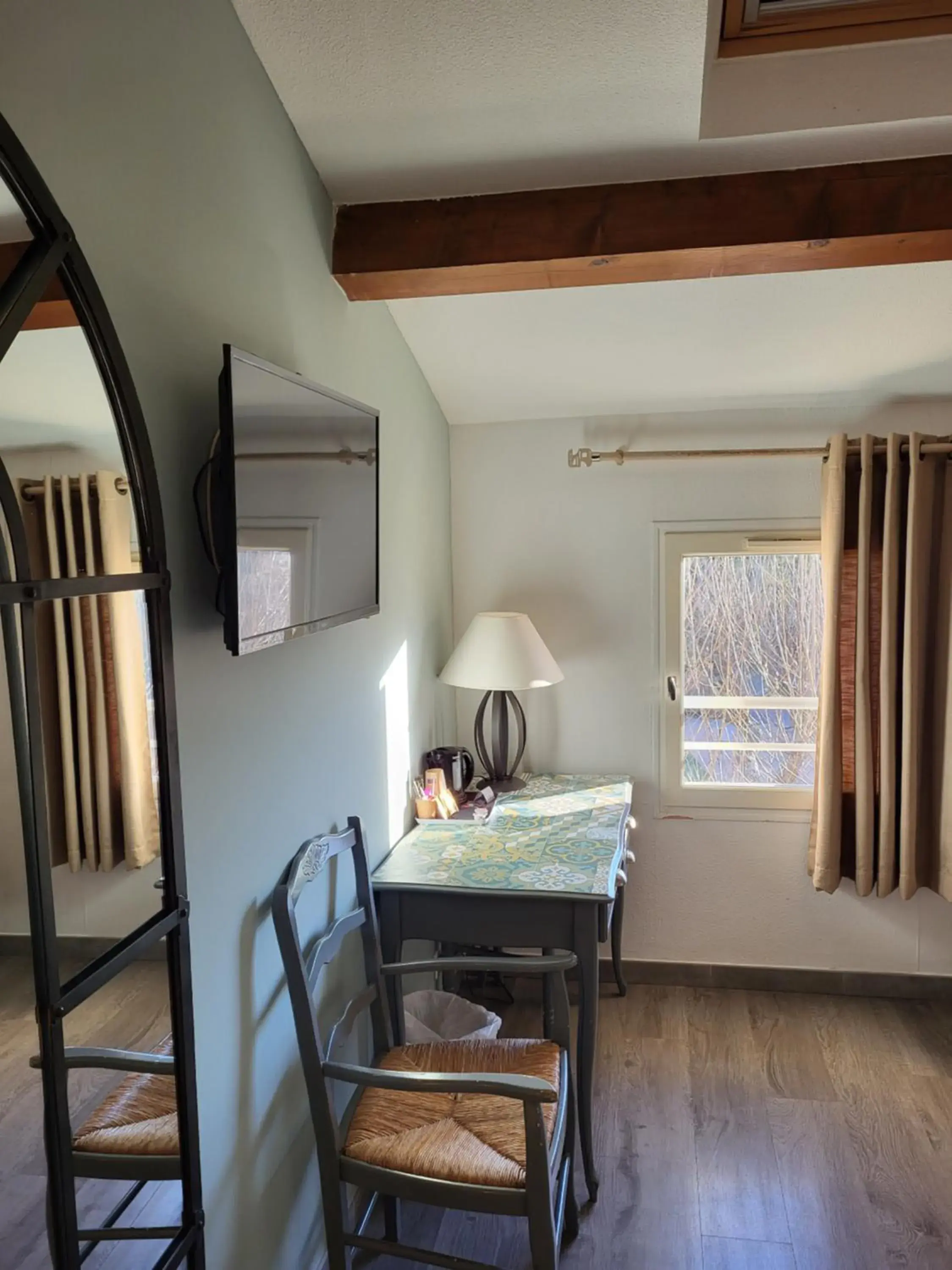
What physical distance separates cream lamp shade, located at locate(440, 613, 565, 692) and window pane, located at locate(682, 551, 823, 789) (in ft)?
1.92

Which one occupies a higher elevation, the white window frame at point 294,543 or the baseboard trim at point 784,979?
the white window frame at point 294,543

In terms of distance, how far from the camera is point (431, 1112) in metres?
1.82

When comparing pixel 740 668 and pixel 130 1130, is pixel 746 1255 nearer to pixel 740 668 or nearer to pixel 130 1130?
pixel 130 1130

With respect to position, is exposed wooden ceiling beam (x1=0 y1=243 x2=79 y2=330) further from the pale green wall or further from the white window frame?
the white window frame

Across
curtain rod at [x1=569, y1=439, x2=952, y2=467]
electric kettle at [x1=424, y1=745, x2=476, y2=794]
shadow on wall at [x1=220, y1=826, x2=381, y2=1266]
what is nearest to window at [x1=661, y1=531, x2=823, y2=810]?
curtain rod at [x1=569, y1=439, x2=952, y2=467]

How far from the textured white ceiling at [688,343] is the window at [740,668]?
0.51 m

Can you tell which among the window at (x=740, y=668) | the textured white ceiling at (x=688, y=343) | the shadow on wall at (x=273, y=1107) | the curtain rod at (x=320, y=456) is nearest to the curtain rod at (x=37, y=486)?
the curtain rod at (x=320, y=456)

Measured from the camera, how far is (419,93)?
66.7 inches

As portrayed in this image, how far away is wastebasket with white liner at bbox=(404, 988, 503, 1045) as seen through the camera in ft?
7.52

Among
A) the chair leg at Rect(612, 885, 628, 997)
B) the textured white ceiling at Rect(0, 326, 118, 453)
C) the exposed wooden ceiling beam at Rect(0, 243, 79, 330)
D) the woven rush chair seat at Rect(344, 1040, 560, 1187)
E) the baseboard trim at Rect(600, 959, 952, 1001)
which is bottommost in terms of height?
the baseboard trim at Rect(600, 959, 952, 1001)

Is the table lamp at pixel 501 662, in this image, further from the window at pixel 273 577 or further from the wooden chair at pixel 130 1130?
the wooden chair at pixel 130 1130

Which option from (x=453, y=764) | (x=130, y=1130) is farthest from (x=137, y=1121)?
(x=453, y=764)

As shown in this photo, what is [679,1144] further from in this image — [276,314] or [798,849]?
[276,314]

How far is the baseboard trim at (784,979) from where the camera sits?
3096 millimetres
